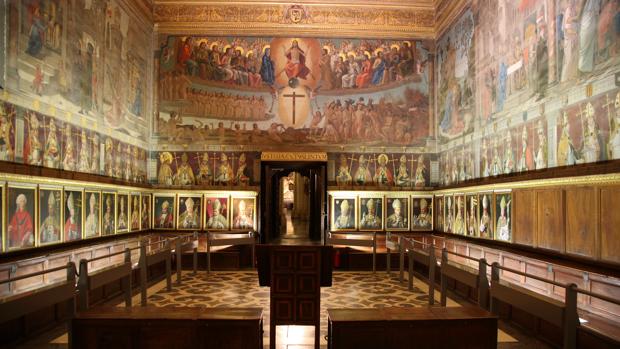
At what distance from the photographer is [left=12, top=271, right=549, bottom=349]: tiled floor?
686 centimetres

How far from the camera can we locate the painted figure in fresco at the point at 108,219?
12.1m

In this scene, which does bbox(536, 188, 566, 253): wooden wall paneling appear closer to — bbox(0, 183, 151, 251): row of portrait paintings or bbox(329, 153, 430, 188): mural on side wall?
bbox(329, 153, 430, 188): mural on side wall

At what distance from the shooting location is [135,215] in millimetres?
14539

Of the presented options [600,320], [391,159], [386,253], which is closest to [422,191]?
[391,159]

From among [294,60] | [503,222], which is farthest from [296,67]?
[503,222]

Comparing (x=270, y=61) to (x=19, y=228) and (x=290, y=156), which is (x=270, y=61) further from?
(x=19, y=228)

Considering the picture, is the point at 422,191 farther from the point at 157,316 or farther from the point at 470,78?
the point at 157,316

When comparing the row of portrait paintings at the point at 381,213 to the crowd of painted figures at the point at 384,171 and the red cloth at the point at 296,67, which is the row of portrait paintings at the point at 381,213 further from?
the red cloth at the point at 296,67

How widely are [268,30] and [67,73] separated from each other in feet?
27.7

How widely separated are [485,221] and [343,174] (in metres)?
6.35

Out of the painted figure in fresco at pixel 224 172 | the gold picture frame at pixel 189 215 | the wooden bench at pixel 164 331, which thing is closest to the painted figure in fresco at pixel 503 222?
the wooden bench at pixel 164 331

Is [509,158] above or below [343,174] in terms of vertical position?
above

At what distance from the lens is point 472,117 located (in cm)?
1315

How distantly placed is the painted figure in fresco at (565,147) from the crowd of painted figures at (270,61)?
30.1 ft
